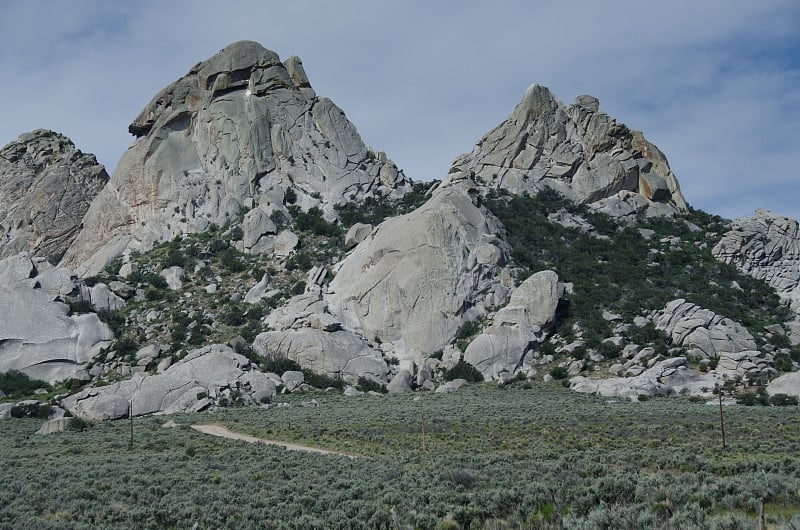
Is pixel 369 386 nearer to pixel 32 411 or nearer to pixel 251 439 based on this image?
pixel 251 439

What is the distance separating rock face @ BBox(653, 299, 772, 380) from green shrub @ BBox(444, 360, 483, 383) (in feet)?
45.3

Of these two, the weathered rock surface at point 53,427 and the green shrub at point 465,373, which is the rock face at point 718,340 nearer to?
the green shrub at point 465,373

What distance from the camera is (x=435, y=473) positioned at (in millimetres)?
19031

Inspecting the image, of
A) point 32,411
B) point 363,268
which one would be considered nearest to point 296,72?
point 363,268

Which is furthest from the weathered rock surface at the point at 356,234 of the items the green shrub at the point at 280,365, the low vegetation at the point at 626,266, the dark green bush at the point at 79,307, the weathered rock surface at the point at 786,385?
the weathered rock surface at the point at 786,385

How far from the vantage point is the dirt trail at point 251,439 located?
26094mm

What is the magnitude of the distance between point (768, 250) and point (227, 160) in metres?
54.6

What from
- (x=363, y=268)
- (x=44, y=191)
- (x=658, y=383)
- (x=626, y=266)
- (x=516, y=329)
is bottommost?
(x=658, y=383)

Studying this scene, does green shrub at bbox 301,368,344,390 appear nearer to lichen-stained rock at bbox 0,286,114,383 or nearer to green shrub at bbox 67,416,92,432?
Answer: green shrub at bbox 67,416,92,432

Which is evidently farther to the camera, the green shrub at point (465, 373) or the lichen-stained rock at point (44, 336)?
the lichen-stained rock at point (44, 336)

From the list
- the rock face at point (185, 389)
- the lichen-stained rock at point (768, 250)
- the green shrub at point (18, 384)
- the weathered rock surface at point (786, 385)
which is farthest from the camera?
the lichen-stained rock at point (768, 250)

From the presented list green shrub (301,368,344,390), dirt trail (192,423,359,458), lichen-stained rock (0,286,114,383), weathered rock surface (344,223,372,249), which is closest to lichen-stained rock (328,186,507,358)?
weathered rock surface (344,223,372,249)

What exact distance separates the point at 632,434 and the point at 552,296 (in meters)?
25.2

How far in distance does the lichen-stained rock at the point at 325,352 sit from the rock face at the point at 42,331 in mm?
13095
